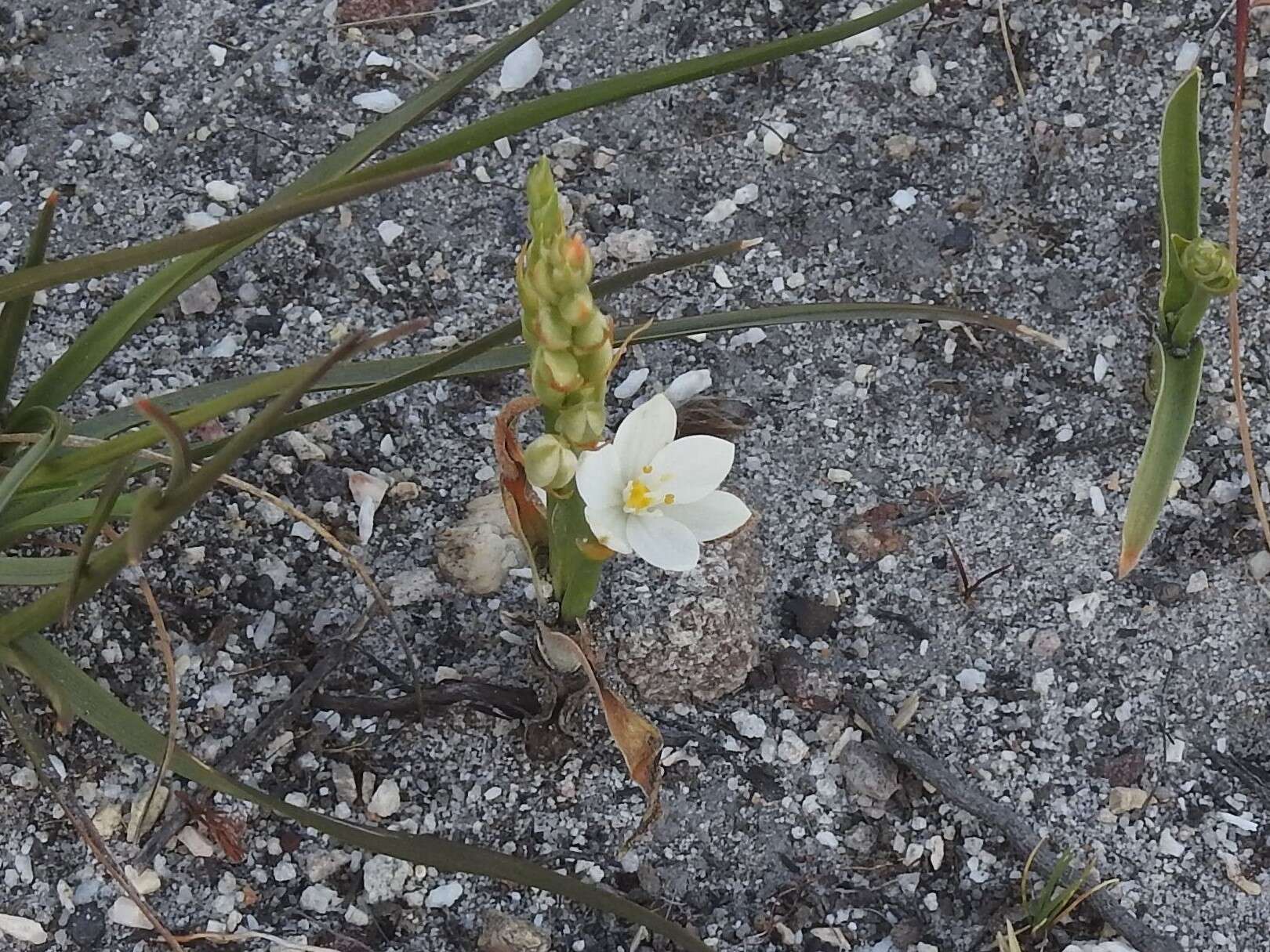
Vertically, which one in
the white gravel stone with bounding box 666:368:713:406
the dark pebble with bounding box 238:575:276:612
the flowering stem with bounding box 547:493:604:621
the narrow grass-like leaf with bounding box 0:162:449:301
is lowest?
the dark pebble with bounding box 238:575:276:612

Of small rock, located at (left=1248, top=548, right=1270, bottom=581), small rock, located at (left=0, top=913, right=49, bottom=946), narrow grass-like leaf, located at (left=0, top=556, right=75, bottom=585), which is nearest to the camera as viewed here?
narrow grass-like leaf, located at (left=0, top=556, right=75, bottom=585)

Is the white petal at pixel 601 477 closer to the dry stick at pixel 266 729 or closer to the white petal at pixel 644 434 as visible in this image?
the white petal at pixel 644 434

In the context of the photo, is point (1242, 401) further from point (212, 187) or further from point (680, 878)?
point (212, 187)

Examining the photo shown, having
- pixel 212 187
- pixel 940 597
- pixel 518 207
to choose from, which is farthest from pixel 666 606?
pixel 212 187

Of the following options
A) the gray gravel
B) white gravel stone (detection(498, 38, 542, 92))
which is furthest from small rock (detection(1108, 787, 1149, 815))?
white gravel stone (detection(498, 38, 542, 92))

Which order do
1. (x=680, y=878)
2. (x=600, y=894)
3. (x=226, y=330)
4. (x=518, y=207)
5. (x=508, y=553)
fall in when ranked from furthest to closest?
(x=518, y=207) < (x=226, y=330) < (x=508, y=553) < (x=680, y=878) < (x=600, y=894)

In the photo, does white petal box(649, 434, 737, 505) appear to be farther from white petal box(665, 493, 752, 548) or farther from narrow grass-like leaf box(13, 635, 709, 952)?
narrow grass-like leaf box(13, 635, 709, 952)

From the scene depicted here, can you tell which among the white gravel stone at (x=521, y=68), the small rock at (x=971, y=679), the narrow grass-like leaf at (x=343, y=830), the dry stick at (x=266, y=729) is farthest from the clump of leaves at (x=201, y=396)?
the white gravel stone at (x=521, y=68)
